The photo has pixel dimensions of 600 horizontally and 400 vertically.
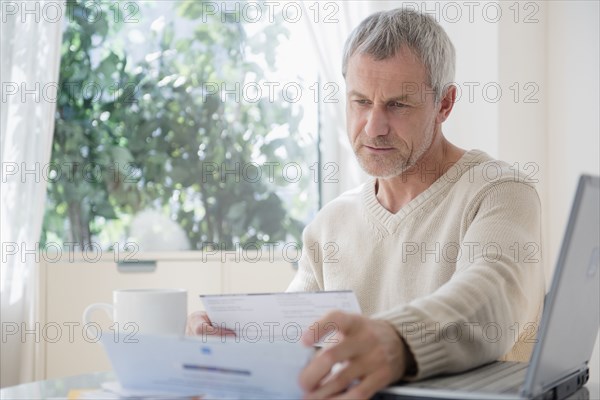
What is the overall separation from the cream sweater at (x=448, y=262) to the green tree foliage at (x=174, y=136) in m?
1.22

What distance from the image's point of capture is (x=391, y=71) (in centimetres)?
157

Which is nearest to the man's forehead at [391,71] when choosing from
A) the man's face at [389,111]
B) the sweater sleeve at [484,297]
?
the man's face at [389,111]

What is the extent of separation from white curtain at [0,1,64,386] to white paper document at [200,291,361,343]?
1.60m

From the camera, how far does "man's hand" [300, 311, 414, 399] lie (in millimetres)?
882

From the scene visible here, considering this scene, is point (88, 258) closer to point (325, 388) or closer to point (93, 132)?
point (93, 132)

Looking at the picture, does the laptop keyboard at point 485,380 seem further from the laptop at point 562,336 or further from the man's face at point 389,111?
the man's face at point 389,111

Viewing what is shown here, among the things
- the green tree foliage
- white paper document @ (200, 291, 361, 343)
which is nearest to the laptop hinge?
white paper document @ (200, 291, 361, 343)

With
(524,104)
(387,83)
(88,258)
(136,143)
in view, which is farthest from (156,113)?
(387,83)

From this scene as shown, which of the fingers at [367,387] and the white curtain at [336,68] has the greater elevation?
the white curtain at [336,68]

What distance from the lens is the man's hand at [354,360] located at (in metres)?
0.88

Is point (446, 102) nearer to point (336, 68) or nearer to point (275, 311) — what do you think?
point (275, 311)

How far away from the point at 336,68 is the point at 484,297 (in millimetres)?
2006

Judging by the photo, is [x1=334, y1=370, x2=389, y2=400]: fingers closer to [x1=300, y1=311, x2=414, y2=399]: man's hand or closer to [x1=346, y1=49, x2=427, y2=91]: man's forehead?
[x1=300, y1=311, x2=414, y2=399]: man's hand

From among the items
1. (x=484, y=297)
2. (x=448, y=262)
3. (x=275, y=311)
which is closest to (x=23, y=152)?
(x=448, y=262)
